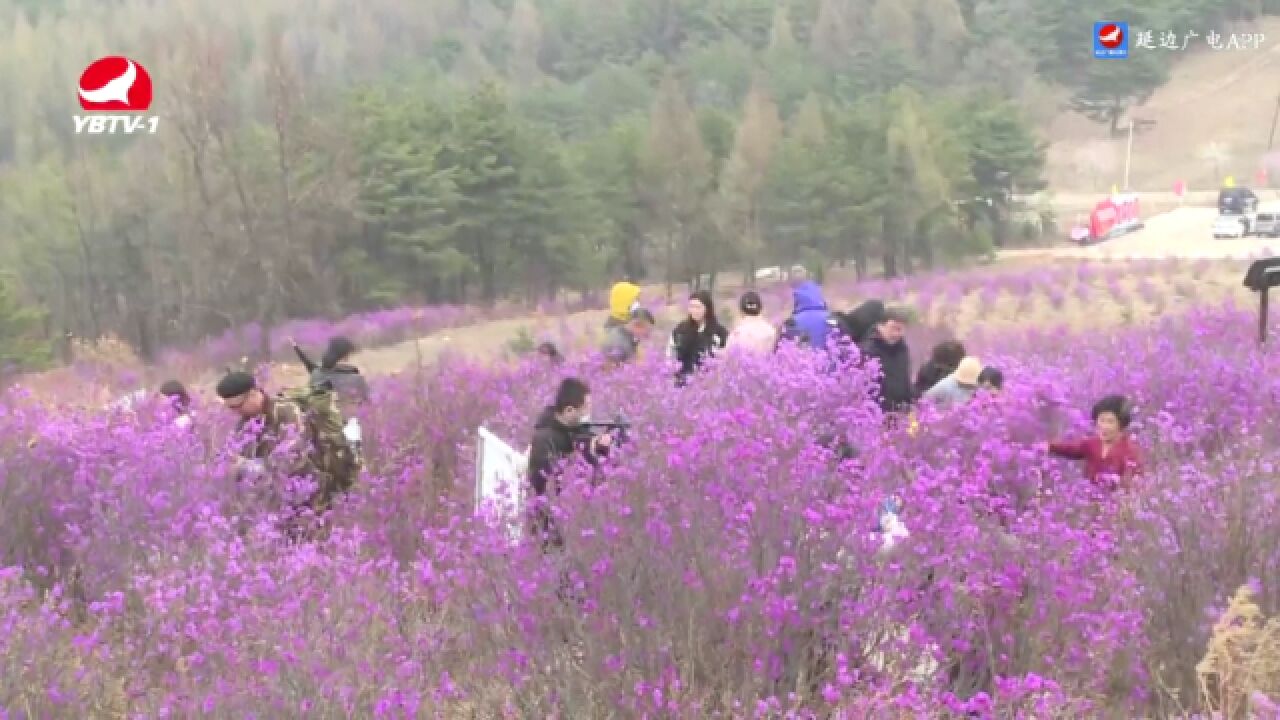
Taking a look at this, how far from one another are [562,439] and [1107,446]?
218 centimetres

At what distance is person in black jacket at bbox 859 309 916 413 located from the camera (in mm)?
6168

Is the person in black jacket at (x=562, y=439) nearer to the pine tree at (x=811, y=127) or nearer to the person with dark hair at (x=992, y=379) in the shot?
the person with dark hair at (x=992, y=379)

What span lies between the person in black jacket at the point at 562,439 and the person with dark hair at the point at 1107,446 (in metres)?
1.78

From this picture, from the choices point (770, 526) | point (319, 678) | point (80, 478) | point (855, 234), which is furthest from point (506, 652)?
point (855, 234)

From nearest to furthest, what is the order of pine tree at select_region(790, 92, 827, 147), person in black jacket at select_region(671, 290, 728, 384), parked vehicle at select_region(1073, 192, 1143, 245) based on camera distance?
person in black jacket at select_region(671, 290, 728, 384), pine tree at select_region(790, 92, 827, 147), parked vehicle at select_region(1073, 192, 1143, 245)

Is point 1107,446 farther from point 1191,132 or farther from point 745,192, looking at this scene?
point 1191,132

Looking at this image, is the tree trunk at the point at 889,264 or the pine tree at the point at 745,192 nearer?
the pine tree at the point at 745,192

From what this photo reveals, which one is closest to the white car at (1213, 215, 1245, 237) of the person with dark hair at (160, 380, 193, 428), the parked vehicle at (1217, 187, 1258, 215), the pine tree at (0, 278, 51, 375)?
the parked vehicle at (1217, 187, 1258, 215)

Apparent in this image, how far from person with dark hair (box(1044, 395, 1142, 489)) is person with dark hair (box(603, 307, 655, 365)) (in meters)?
2.85

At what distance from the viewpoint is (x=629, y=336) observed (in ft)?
24.0

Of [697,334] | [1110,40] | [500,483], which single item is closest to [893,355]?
[697,334]

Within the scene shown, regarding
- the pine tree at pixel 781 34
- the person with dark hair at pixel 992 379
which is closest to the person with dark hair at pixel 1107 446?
the person with dark hair at pixel 992 379

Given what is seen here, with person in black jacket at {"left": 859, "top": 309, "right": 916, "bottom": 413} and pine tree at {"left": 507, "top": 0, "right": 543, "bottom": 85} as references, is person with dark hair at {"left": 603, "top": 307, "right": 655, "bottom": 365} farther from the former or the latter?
pine tree at {"left": 507, "top": 0, "right": 543, "bottom": 85}

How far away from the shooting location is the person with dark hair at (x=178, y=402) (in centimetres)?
604
